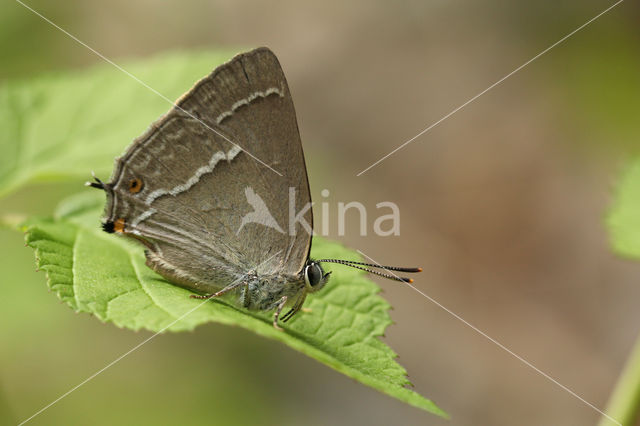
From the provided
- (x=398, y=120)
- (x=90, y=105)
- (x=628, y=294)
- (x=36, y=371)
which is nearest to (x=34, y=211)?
(x=36, y=371)

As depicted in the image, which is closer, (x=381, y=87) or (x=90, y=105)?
(x=90, y=105)

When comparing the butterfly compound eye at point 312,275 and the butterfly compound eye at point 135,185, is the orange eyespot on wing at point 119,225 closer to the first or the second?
the butterfly compound eye at point 135,185

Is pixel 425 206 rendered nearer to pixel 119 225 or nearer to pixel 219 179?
pixel 219 179

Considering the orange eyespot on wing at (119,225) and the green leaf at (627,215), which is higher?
the green leaf at (627,215)

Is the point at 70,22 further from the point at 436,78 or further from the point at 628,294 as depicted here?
the point at 628,294

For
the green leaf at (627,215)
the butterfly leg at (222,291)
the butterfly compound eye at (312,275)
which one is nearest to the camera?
the butterfly leg at (222,291)

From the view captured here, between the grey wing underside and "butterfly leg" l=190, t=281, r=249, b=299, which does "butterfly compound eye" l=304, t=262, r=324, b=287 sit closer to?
the grey wing underside

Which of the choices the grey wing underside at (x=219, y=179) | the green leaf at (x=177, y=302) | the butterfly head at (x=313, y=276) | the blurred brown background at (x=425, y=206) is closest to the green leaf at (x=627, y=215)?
the blurred brown background at (x=425, y=206)
